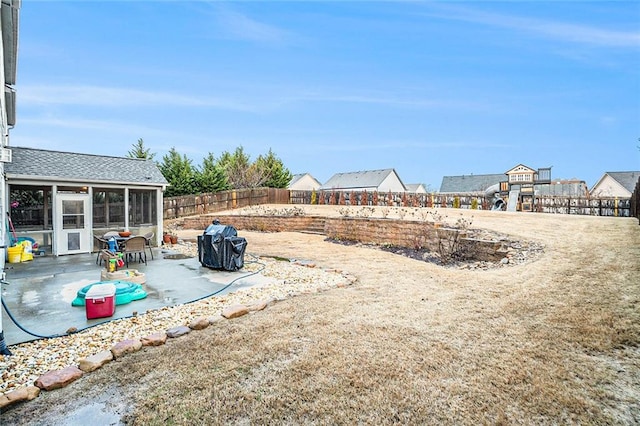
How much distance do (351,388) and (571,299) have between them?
3708mm

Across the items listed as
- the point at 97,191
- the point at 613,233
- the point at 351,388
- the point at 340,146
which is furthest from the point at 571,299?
the point at 340,146

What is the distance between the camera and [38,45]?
12508mm

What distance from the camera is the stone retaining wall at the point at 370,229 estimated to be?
8.31m

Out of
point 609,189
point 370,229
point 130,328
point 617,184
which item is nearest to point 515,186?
point 370,229

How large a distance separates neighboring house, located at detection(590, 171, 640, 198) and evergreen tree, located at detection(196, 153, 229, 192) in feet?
108

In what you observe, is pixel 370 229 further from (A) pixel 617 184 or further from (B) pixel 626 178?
(B) pixel 626 178

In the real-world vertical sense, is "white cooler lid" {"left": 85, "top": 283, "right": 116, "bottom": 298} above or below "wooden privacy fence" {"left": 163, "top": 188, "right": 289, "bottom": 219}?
below

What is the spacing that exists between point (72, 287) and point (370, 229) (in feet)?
27.0

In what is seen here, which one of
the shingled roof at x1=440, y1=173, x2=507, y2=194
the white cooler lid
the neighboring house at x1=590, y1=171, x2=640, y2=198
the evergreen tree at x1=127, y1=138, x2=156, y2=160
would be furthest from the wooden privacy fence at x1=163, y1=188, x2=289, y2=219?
the neighboring house at x1=590, y1=171, x2=640, y2=198

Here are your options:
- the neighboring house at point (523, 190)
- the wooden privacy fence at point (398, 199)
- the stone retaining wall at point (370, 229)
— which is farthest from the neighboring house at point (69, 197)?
the neighboring house at point (523, 190)

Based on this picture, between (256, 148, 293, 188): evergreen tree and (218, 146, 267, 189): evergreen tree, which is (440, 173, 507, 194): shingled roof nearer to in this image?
(256, 148, 293, 188): evergreen tree

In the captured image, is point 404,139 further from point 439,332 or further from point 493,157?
point 439,332

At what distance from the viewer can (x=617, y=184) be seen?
31.7m

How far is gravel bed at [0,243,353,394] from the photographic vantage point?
10.1ft
